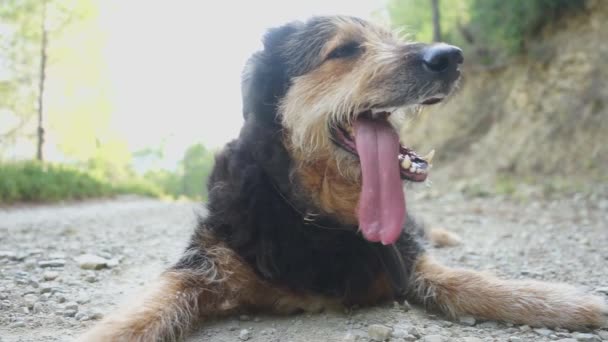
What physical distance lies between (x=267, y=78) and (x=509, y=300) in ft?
Answer: 7.65

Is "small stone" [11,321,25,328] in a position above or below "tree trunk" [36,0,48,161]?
below

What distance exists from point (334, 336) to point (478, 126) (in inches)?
597

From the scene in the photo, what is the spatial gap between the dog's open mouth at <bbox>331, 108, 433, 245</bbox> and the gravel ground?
0.61 metres

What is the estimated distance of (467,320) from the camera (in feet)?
11.2

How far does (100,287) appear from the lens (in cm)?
436

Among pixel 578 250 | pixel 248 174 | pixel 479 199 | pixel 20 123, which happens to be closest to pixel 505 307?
pixel 248 174

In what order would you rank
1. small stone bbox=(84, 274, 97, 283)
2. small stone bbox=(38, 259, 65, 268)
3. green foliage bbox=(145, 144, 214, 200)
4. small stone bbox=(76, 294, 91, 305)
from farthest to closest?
green foliage bbox=(145, 144, 214, 200) → small stone bbox=(38, 259, 65, 268) → small stone bbox=(84, 274, 97, 283) → small stone bbox=(76, 294, 91, 305)

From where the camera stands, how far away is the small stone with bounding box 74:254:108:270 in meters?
4.96

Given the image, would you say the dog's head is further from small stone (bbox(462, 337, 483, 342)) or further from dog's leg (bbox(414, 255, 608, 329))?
dog's leg (bbox(414, 255, 608, 329))

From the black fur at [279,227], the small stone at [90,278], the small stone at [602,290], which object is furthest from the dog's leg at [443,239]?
the small stone at [90,278]

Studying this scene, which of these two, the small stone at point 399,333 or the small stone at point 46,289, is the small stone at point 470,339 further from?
the small stone at point 46,289

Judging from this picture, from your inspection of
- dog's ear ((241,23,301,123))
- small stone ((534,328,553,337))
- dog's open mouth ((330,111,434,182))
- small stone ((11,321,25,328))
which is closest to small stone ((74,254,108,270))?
small stone ((11,321,25,328))

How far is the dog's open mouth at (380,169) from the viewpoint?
3168 millimetres

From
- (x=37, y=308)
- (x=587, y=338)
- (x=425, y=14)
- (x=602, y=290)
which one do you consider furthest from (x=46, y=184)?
(x=425, y=14)
